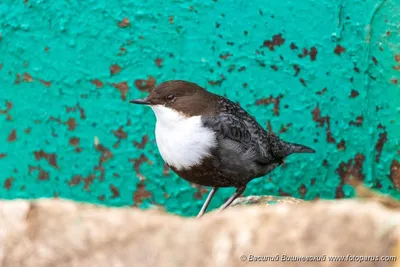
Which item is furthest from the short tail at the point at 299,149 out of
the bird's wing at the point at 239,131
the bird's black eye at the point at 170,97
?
the bird's black eye at the point at 170,97

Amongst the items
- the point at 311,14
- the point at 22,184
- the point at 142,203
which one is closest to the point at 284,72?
the point at 311,14

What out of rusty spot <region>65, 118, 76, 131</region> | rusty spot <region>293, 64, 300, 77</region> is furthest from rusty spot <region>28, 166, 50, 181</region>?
rusty spot <region>293, 64, 300, 77</region>

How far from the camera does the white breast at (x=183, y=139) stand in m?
2.93

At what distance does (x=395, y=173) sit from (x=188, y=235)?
2864mm

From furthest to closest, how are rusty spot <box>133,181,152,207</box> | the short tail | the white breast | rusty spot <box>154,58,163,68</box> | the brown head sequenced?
rusty spot <box>133,181,152,207</box>
rusty spot <box>154,58,163,68</box>
the short tail
the brown head
the white breast

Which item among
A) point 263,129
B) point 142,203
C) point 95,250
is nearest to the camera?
point 95,250

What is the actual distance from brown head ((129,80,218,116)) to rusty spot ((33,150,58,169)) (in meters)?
0.78

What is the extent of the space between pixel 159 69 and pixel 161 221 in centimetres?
255

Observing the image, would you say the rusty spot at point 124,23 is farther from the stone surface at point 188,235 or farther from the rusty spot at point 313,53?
the stone surface at point 188,235

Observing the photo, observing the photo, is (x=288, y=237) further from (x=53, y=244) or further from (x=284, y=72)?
(x=284, y=72)

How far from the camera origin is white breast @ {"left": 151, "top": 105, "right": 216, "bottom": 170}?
2932 millimetres

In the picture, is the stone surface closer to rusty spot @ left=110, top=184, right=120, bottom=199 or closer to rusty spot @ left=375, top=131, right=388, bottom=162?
rusty spot @ left=110, top=184, right=120, bottom=199

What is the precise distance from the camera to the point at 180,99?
3.07 meters

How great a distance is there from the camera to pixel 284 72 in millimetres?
3512
